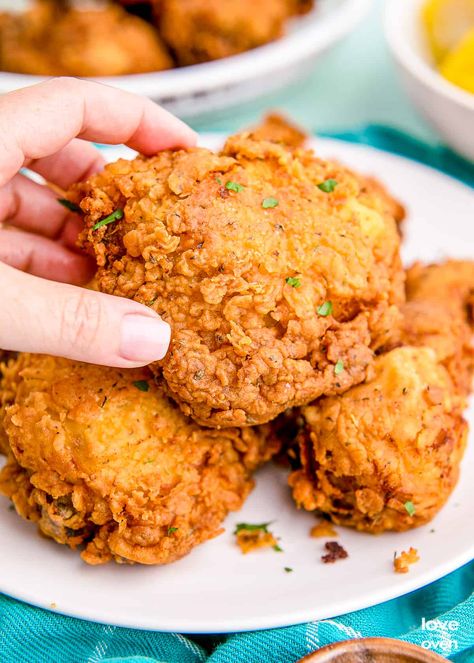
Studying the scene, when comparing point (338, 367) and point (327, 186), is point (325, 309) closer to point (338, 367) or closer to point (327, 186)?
point (338, 367)

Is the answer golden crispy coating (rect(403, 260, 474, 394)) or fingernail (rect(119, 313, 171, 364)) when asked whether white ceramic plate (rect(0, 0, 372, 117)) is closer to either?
golden crispy coating (rect(403, 260, 474, 394))

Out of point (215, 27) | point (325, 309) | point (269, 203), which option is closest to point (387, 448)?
point (325, 309)

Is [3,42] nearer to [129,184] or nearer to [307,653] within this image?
[129,184]

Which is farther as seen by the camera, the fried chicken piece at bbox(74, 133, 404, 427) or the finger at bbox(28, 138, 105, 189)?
the finger at bbox(28, 138, 105, 189)

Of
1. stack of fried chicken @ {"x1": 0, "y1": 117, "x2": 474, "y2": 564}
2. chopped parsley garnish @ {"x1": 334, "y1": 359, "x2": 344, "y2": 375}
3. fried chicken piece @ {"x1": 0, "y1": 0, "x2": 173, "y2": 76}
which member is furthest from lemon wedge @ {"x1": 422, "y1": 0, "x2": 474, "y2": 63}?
chopped parsley garnish @ {"x1": 334, "y1": 359, "x2": 344, "y2": 375}

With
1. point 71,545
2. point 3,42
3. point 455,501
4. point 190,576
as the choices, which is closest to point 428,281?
point 455,501

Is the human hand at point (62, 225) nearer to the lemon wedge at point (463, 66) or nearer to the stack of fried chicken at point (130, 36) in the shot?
the stack of fried chicken at point (130, 36)

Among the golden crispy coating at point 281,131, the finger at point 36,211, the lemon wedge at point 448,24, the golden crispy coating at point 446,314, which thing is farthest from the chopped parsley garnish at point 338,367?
the lemon wedge at point 448,24
